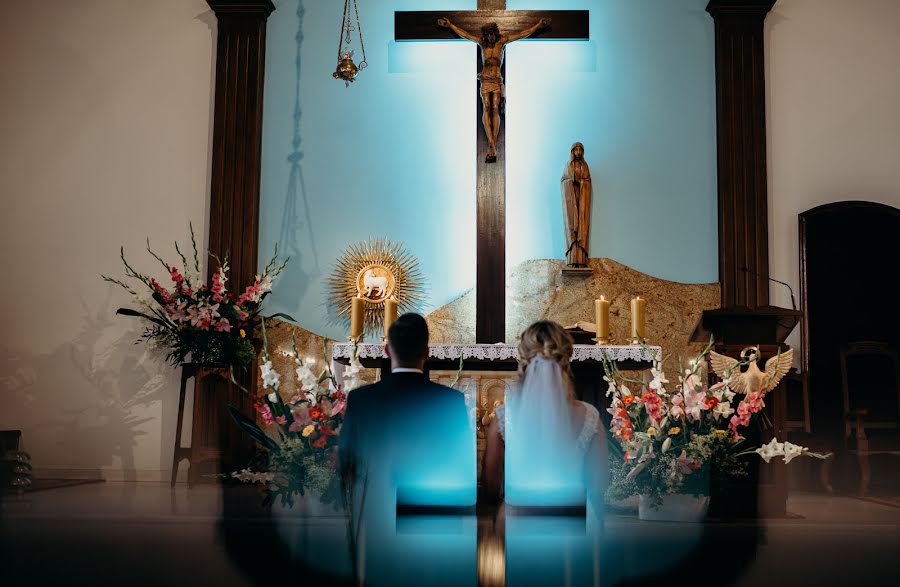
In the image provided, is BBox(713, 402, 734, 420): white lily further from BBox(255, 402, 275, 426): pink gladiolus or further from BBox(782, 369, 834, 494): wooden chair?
BBox(782, 369, 834, 494): wooden chair

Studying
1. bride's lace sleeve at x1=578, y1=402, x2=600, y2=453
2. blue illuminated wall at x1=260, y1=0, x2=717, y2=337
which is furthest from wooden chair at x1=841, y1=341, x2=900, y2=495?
bride's lace sleeve at x1=578, y1=402, x2=600, y2=453

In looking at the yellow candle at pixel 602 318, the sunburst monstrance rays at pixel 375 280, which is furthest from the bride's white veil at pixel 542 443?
the sunburst monstrance rays at pixel 375 280

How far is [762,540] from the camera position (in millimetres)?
3246

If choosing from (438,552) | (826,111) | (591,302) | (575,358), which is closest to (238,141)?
(591,302)

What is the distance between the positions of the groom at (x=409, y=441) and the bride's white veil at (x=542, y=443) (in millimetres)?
269

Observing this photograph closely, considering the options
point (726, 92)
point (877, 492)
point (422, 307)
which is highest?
point (726, 92)

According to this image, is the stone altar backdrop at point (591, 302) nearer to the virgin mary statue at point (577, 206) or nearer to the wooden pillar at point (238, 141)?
the virgin mary statue at point (577, 206)

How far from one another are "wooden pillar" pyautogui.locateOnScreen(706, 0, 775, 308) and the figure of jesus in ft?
4.89

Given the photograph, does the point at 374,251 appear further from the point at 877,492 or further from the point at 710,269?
the point at 877,492

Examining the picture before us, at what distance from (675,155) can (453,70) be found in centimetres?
189

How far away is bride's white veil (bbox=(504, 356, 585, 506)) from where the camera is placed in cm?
310

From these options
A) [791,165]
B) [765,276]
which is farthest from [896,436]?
[791,165]

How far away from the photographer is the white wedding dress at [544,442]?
3100mm

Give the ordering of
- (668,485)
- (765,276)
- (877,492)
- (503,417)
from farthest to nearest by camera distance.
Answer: (765,276), (877,492), (668,485), (503,417)
